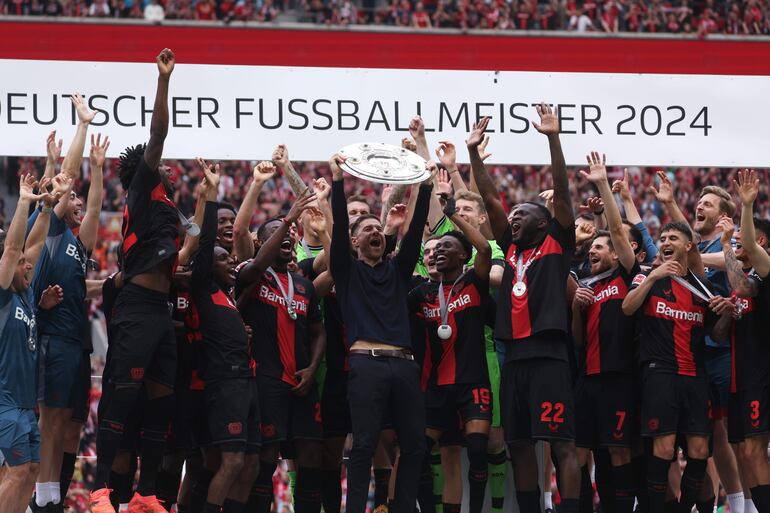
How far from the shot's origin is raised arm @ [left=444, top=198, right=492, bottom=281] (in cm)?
850

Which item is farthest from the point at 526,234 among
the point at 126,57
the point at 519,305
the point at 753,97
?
the point at 126,57

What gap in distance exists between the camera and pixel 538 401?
26.1ft

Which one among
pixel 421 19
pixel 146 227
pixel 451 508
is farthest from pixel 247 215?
pixel 421 19

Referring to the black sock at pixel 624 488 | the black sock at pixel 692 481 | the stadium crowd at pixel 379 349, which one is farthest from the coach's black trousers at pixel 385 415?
the black sock at pixel 692 481

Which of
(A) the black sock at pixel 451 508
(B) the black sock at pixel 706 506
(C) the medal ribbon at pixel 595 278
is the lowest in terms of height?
(B) the black sock at pixel 706 506

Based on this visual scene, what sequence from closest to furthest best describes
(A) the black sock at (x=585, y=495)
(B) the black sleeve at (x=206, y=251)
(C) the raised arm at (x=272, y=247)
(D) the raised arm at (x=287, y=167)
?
(B) the black sleeve at (x=206, y=251)
(C) the raised arm at (x=272, y=247)
(A) the black sock at (x=585, y=495)
(D) the raised arm at (x=287, y=167)

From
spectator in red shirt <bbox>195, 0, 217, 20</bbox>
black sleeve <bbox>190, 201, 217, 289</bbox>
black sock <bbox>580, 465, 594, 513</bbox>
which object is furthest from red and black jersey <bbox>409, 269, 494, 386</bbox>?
spectator in red shirt <bbox>195, 0, 217, 20</bbox>

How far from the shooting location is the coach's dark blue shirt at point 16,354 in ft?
25.5

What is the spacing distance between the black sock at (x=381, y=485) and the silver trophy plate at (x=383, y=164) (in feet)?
7.38

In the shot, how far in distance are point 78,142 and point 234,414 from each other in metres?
2.49

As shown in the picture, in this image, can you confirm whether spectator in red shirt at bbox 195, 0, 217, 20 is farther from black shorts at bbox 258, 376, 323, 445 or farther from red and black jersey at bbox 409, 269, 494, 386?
black shorts at bbox 258, 376, 323, 445

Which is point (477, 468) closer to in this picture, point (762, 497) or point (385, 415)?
point (385, 415)

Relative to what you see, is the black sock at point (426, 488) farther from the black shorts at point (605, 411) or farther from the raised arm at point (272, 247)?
the raised arm at point (272, 247)

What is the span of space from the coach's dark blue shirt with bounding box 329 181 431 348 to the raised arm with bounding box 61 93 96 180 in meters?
2.04
